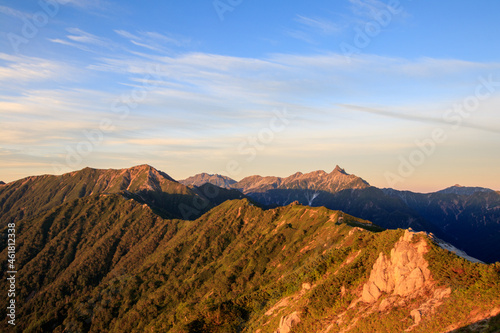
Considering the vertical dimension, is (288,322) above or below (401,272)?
below

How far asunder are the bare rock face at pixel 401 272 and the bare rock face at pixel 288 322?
52.3 ft

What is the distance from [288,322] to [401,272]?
27.6 m

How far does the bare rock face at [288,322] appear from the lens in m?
72.8

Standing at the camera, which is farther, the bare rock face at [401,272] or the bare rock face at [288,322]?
the bare rock face at [288,322]

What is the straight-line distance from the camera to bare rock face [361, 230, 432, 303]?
61.9m

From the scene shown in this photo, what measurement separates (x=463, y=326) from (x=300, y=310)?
1418 inches

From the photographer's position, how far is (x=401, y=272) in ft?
214

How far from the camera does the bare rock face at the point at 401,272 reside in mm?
61938

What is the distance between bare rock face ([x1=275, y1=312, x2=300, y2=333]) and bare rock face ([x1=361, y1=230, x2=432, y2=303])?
628 inches

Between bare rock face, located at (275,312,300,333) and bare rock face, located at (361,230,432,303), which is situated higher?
bare rock face, located at (361,230,432,303)

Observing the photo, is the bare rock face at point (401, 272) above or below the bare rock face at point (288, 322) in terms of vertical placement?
above

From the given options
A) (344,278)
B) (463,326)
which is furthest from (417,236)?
(463,326)

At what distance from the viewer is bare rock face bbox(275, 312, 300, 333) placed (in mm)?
72812

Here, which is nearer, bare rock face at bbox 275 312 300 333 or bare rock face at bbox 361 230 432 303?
bare rock face at bbox 361 230 432 303
